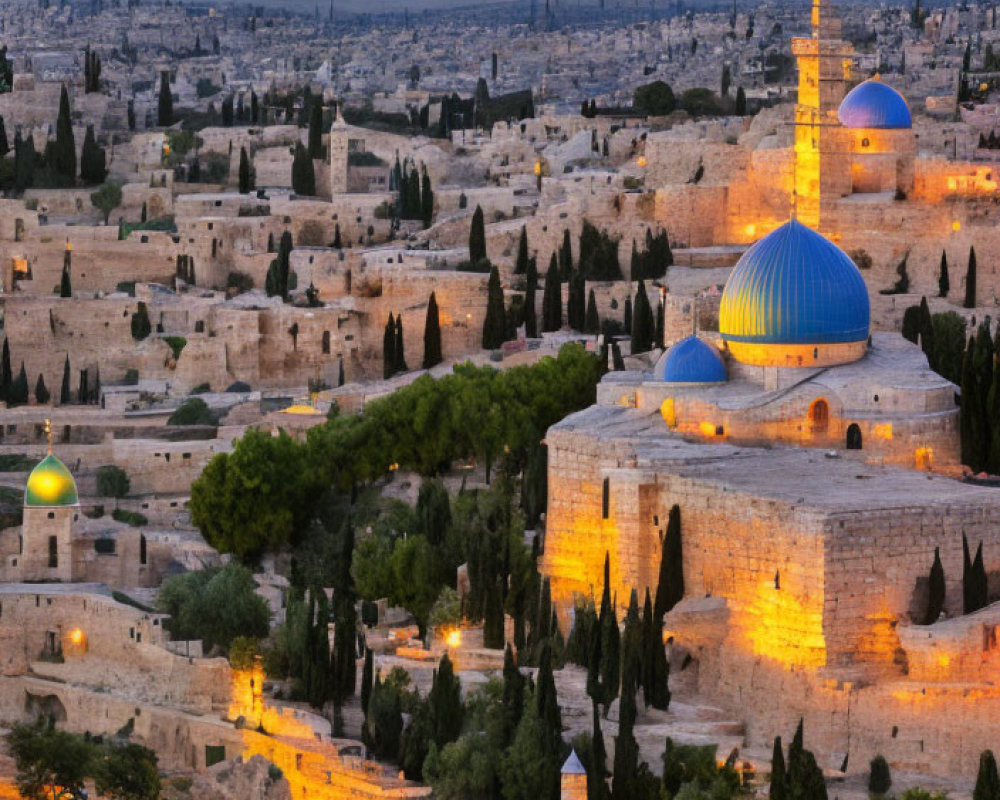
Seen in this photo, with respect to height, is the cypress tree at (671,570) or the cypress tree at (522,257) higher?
the cypress tree at (522,257)

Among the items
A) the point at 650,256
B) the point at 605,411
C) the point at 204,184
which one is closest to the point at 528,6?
the point at 204,184

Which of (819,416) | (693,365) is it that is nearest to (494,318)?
(693,365)

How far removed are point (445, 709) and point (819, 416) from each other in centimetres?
1021

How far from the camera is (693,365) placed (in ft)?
195

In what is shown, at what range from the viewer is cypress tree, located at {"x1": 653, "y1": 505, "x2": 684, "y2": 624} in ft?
179

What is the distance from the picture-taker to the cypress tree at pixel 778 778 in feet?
158

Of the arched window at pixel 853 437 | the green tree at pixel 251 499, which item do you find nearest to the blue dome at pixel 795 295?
the arched window at pixel 853 437

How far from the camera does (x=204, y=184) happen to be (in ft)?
280

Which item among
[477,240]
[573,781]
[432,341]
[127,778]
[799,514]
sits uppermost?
[477,240]

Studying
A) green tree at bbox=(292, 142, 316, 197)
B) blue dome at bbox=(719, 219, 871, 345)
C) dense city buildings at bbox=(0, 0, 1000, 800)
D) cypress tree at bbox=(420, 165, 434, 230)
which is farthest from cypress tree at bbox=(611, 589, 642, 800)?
green tree at bbox=(292, 142, 316, 197)

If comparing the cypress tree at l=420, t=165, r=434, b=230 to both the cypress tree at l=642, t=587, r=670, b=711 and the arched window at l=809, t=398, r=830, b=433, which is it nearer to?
the arched window at l=809, t=398, r=830, b=433

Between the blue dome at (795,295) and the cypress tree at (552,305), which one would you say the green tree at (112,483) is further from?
the blue dome at (795,295)

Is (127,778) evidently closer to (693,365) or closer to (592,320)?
(693,365)

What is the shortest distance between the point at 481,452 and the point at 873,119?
41.5 feet
